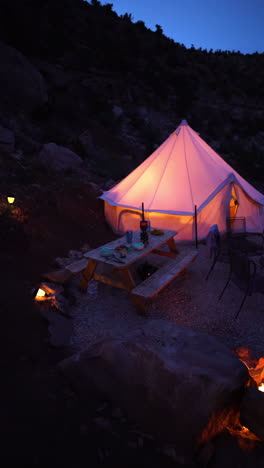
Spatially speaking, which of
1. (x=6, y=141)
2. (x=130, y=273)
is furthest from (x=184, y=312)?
(x=6, y=141)

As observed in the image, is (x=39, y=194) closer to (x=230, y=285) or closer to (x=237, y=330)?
(x=230, y=285)

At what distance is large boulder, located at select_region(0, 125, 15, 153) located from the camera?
8875 millimetres

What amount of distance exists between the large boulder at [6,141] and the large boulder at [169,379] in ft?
25.7

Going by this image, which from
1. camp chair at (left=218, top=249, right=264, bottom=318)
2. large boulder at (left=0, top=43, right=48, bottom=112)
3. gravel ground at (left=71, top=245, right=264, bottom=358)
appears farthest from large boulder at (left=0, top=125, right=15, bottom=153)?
camp chair at (left=218, top=249, right=264, bottom=318)

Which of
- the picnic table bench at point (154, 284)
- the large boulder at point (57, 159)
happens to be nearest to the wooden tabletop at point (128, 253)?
the picnic table bench at point (154, 284)

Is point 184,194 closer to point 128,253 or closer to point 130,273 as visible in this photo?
point 128,253

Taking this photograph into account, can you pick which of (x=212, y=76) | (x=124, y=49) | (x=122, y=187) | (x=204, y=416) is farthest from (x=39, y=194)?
(x=212, y=76)

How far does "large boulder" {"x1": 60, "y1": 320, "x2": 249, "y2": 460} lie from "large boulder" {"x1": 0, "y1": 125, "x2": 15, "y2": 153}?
7.84 metres

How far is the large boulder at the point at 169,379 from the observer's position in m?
2.18

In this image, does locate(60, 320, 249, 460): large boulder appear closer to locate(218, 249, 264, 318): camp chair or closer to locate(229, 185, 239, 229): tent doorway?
locate(218, 249, 264, 318): camp chair

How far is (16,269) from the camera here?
14.9ft

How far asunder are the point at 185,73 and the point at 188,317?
2498 centimetres

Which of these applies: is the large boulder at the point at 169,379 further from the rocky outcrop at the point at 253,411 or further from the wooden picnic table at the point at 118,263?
the wooden picnic table at the point at 118,263

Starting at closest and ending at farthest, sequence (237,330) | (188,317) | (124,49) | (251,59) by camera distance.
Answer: (237,330) → (188,317) → (124,49) → (251,59)
